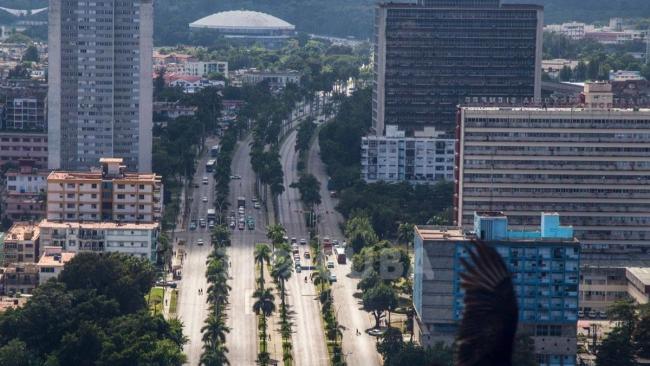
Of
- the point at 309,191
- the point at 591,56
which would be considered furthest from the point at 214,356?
the point at 591,56

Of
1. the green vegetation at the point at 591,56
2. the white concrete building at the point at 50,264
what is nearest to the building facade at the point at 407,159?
the white concrete building at the point at 50,264

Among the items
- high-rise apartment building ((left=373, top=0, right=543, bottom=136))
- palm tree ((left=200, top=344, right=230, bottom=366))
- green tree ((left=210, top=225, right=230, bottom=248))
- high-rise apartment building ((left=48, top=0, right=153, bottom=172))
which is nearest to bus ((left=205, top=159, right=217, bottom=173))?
high-rise apartment building ((left=48, top=0, right=153, bottom=172))

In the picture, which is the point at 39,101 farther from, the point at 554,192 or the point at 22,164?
the point at 554,192

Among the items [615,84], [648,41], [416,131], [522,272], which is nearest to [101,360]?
[522,272]

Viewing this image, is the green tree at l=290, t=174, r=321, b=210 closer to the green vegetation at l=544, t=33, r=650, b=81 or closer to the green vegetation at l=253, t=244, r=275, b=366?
the green vegetation at l=253, t=244, r=275, b=366

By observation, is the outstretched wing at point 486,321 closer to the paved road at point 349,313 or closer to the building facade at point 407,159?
the paved road at point 349,313

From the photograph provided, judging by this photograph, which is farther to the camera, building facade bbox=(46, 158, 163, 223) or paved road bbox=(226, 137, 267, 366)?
building facade bbox=(46, 158, 163, 223)
